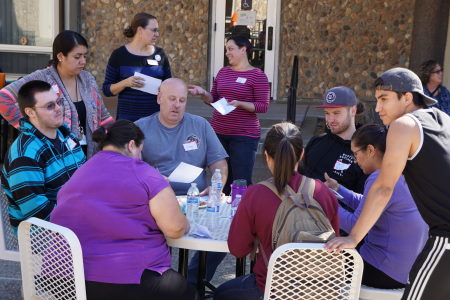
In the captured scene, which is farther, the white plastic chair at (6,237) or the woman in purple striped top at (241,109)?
the woman in purple striped top at (241,109)

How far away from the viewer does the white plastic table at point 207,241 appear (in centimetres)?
272

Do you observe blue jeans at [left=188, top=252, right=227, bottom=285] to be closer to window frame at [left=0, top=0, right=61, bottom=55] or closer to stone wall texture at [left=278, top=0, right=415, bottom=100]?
stone wall texture at [left=278, top=0, right=415, bottom=100]

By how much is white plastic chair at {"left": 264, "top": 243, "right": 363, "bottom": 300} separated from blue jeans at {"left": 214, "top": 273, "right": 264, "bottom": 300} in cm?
14

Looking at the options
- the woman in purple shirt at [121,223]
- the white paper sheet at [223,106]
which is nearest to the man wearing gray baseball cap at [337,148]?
the white paper sheet at [223,106]

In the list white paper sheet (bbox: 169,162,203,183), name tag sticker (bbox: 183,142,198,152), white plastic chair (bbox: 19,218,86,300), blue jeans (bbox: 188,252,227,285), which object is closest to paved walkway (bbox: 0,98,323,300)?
blue jeans (bbox: 188,252,227,285)

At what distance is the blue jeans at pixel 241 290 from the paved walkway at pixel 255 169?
1435 mm

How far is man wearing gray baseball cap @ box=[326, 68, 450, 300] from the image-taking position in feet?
7.29

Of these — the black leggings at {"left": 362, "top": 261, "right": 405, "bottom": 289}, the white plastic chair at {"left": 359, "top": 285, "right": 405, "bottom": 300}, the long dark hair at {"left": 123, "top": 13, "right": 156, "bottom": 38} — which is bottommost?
the white plastic chair at {"left": 359, "top": 285, "right": 405, "bottom": 300}

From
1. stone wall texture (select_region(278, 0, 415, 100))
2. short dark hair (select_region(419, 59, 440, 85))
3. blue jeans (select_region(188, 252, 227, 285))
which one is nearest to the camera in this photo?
blue jeans (select_region(188, 252, 227, 285))

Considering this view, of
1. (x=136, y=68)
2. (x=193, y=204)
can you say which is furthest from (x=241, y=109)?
(x=193, y=204)

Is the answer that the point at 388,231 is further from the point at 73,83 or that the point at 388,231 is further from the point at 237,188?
the point at 73,83

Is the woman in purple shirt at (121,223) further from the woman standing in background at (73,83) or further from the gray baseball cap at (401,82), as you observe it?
the woman standing in background at (73,83)

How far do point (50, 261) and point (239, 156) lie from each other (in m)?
2.46

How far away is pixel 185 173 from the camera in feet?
12.2
